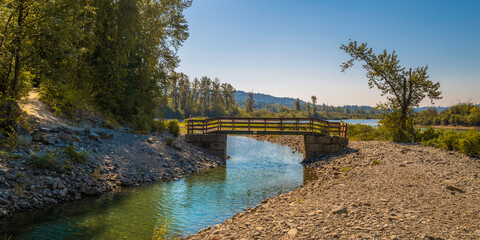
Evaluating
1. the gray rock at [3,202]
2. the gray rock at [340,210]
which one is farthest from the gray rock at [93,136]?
the gray rock at [340,210]

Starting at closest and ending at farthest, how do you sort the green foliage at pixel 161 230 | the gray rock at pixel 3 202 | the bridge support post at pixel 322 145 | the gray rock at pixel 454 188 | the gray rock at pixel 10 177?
the green foliage at pixel 161 230 < the gray rock at pixel 3 202 < the gray rock at pixel 454 188 < the gray rock at pixel 10 177 < the bridge support post at pixel 322 145

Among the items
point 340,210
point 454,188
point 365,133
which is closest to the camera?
point 340,210

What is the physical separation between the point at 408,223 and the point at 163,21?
97.5 ft

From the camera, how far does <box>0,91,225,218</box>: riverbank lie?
10688mm

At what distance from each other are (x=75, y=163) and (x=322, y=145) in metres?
18.8

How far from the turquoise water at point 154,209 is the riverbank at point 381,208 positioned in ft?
5.01

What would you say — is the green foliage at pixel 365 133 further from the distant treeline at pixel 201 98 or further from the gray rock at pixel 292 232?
the distant treeline at pixel 201 98

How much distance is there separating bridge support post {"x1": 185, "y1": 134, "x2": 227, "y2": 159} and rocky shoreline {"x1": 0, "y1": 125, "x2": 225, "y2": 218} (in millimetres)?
2975

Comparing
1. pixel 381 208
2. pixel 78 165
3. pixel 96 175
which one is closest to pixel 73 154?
pixel 78 165

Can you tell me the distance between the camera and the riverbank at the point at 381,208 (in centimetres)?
665

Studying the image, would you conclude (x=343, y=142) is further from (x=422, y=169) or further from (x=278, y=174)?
(x=422, y=169)

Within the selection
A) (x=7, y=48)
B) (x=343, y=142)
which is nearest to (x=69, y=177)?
(x=7, y=48)

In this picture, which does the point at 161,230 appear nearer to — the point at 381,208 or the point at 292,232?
the point at 292,232

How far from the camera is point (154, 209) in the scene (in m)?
11.3
